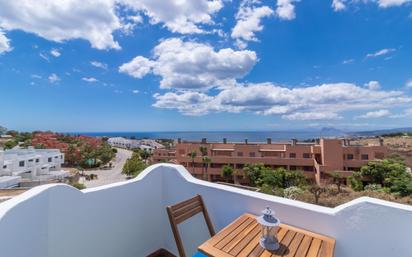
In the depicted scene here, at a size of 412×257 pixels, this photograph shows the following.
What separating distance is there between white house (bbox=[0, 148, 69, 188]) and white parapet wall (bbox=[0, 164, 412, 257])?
977 inches

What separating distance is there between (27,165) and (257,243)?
32.7 meters

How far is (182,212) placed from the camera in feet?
5.95

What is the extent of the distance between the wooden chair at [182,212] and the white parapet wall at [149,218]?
0.60ft

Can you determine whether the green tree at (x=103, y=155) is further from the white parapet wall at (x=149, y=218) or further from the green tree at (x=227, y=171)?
the white parapet wall at (x=149, y=218)

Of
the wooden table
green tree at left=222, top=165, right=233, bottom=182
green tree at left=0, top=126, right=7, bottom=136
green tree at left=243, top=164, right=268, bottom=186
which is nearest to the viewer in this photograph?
the wooden table

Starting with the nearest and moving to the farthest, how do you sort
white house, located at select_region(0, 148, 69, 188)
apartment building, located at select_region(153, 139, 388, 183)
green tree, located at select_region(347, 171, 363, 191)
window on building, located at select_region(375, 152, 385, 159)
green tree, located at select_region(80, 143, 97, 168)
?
1. green tree, located at select_region(347, 171, 363, 191)
2. white house, located at select_region(0, 148, 69, 188)
3. apartment building, located at select_region(153, 139, 388, 183)
4. window on building, located at select_region(375, 152, 385, 159)
5. green tree, located at select_region(80, 143, 97, 168)

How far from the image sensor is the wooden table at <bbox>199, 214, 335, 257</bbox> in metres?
1.30

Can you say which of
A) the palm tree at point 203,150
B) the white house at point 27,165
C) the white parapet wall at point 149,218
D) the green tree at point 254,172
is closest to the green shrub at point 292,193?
the white parapet wall at point 149,218

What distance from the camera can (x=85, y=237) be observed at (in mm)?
1888

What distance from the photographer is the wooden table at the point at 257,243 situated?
1.30 m

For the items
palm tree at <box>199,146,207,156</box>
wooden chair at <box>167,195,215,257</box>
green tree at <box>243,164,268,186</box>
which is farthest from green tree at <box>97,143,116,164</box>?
wooden chair at <box>167,195,215,257</box>

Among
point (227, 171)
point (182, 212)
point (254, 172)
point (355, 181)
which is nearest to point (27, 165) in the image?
point (227, 171)

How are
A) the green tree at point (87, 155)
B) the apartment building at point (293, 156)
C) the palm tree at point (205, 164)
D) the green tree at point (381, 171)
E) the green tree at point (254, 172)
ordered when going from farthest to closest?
the green tree at point (87, 155) → the palm tree at point (205, 164) → the green tree at point (254, 172) → the apartment building at point (293, 156) → the green tree at point (381, 171)

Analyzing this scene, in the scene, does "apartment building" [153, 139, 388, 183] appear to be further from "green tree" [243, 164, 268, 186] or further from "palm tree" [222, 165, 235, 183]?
"green tree" [243, 164, 268, 186]
